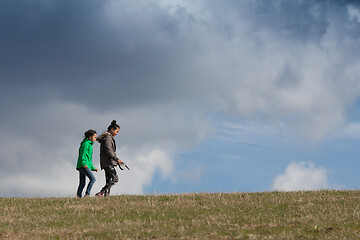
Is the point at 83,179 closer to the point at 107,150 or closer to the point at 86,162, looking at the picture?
the point at 86,162

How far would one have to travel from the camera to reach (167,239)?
1296 centimetres

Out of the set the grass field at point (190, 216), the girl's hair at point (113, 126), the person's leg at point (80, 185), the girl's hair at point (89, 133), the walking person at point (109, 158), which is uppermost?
the girl's hair at point (113, 126)

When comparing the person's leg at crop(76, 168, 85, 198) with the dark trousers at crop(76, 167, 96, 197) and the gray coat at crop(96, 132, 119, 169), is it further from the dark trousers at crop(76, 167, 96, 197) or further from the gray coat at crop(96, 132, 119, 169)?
the gray coat at crop(96, 132, 119, 169)

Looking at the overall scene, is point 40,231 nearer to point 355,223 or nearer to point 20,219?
point 20,219

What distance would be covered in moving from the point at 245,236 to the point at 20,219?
768cm

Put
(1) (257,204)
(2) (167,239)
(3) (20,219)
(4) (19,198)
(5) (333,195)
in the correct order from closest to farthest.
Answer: (2) (167,239), (3) (20,219), (1) (257,204), (5) (333,195), (4) (19,198)

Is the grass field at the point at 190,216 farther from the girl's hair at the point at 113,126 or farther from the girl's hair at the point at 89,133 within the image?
the girl's hair at the point at 113,126

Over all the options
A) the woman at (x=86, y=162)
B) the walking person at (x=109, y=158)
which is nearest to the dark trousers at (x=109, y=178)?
the walking person at (x=109, y=158)

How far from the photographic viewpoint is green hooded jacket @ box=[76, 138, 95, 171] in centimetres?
2023

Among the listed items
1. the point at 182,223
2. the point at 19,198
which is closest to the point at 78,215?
the point at 182,223

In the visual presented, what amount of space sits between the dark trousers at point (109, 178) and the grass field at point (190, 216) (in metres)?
0.68

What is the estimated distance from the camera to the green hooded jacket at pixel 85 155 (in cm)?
2023

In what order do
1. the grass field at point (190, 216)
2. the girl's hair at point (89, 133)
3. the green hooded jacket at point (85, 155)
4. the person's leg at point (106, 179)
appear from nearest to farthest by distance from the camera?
the grass field at point (190, 216) < the green hooded jacket at point (85, 155) < the person's leg at point (106, 179) < the girl's hair at point (89, 133)

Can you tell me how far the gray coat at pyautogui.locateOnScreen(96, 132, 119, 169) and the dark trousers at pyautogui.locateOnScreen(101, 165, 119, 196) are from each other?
0.18 m
